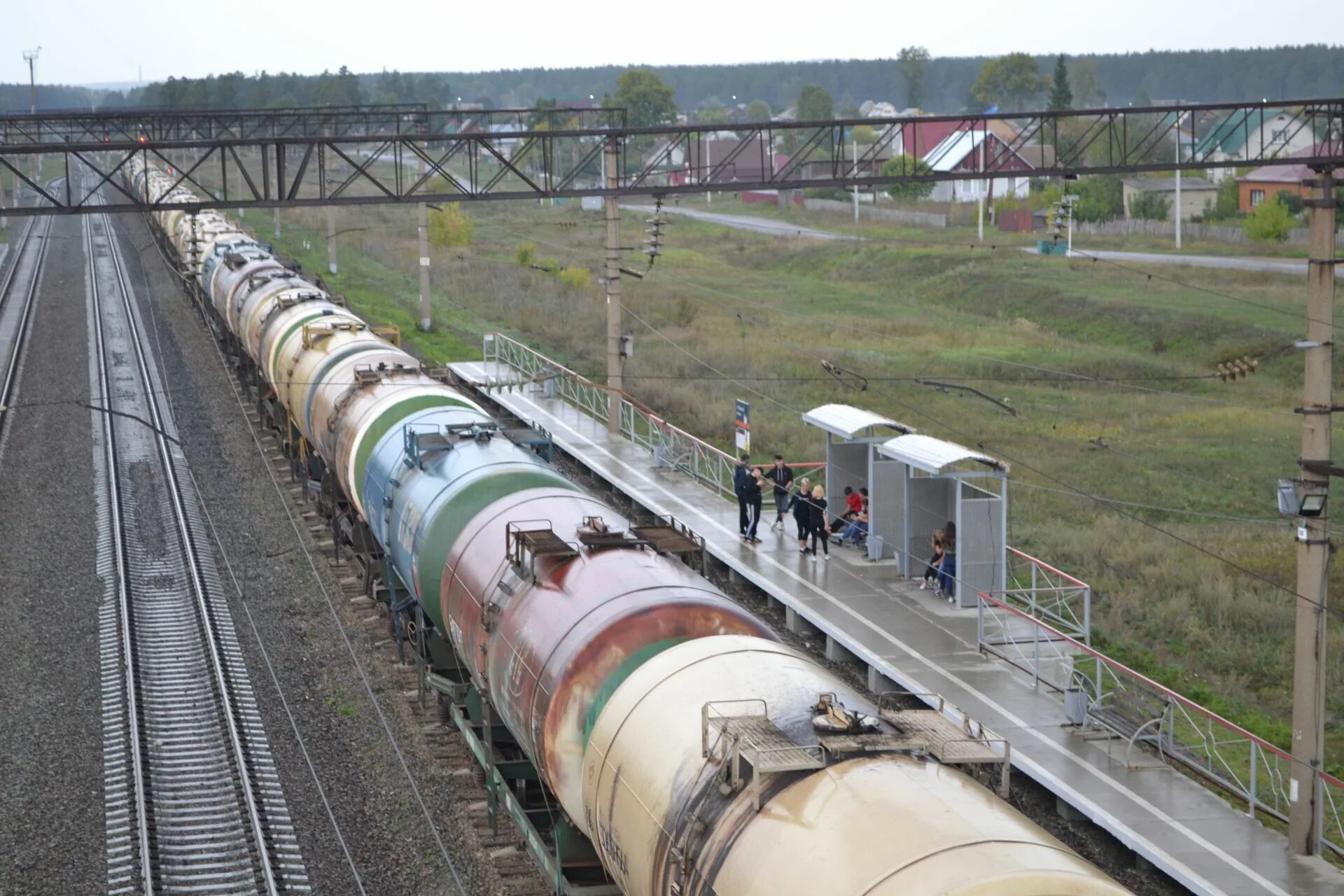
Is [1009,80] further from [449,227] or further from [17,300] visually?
[17,300]

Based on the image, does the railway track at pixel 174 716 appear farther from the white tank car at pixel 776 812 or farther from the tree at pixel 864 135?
the tree at pixel 864 135

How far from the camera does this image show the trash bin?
15.8 metres

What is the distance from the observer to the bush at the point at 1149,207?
78688mm

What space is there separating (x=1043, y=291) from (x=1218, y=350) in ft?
40.8

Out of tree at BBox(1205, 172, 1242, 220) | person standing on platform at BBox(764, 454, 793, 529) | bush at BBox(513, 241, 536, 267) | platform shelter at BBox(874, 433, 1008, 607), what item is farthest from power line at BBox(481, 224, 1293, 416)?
tree at BBox(1205, 172, 1242, 220)

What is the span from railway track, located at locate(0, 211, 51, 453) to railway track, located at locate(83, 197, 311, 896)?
3643 mm

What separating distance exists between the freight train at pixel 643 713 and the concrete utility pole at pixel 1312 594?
15.7ft

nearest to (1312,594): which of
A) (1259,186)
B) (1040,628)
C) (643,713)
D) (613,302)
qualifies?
(1040,628)

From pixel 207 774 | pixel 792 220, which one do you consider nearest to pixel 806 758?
pixel 207 774

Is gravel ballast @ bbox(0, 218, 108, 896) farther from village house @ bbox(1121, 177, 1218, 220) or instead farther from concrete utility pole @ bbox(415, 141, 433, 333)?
village house @ bbox(1121, 177, 1218, 220)

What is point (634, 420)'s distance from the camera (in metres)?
33.3

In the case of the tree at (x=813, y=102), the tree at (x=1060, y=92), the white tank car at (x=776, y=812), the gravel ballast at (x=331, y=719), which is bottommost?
the gravel ballast at (x=331, y=719)

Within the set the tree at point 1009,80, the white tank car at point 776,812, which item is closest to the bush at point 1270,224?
the white tank car at point 776,812

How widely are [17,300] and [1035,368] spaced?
3826 cm
